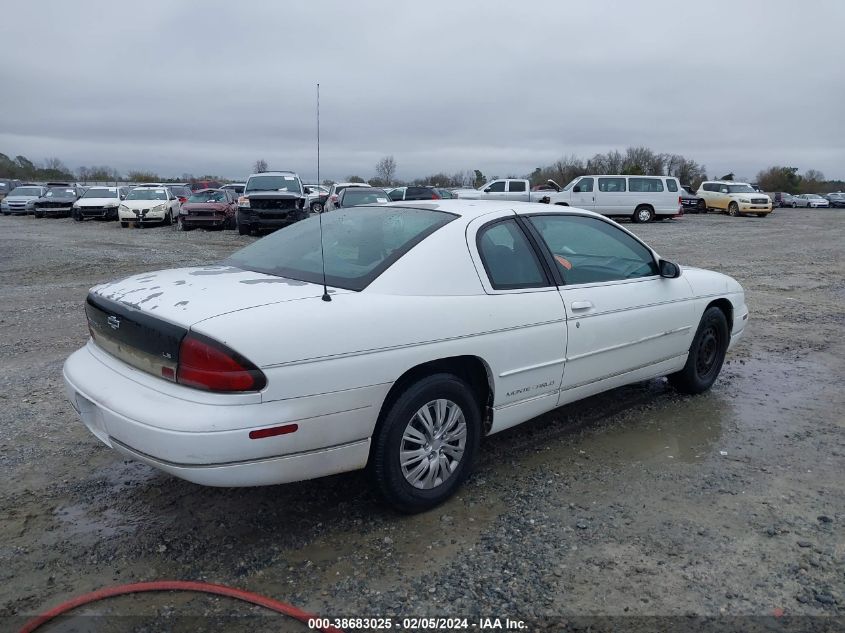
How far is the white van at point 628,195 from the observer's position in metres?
27.9

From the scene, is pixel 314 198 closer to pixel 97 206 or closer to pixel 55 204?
pixel 97 206

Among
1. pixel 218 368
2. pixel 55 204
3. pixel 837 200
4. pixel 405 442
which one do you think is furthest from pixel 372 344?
pixel 837 200

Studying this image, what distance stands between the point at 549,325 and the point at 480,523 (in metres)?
1.15

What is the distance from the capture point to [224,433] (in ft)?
8.75

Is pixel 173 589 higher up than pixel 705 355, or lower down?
lower down

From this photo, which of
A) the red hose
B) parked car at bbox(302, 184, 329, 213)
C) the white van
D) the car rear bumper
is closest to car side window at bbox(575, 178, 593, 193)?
the white van

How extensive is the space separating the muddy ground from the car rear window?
1.19 m

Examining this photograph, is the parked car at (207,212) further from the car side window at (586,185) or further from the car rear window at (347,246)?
the car rear window at (347,246)

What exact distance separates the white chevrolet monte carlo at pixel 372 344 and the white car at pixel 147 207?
20886mm

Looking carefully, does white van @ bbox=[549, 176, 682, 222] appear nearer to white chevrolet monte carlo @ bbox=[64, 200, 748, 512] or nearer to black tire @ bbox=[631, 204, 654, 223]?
black tire @ bbox=[631, 204, 654, 223]

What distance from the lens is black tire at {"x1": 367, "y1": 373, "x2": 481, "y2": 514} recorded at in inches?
122

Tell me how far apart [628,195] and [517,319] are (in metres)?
26.2

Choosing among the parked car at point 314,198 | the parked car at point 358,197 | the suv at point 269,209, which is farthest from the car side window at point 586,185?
the suv at point 269,209

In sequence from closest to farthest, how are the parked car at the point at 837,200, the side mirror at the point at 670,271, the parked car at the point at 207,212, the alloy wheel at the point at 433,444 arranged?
the alloy wheel at the point at 433,444 < the side mirror at the point at 670,271 < the parked car at the point at 207,212 < the parked car at the point at 837,200
